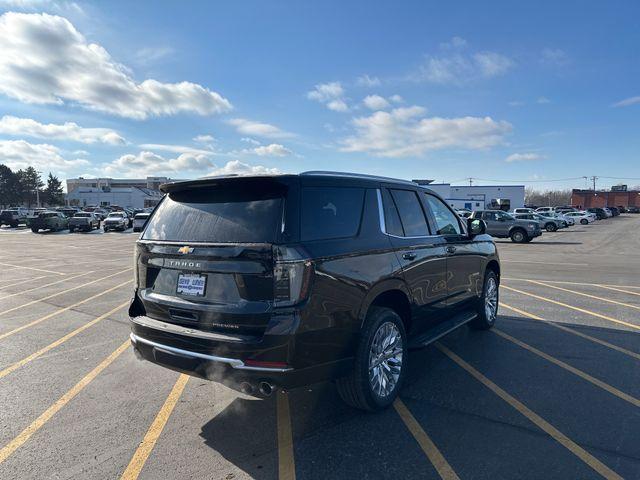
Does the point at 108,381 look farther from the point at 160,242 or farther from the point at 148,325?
the point at 160,242

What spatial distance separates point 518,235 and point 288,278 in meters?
23.7

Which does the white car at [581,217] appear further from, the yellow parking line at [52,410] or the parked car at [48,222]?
the yellow parking line at [52,410]

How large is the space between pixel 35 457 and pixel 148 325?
1126 mm

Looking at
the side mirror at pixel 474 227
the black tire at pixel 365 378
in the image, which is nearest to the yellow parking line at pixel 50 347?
the black tire at pixel 365 378

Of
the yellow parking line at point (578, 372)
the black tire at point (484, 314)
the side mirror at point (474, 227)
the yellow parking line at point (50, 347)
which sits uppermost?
the side mirror at point (474, 227)

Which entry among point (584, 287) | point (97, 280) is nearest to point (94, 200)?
point (97, 280)

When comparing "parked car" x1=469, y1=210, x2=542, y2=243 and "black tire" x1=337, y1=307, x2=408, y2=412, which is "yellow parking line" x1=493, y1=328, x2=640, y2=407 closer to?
"black tire" x1=337, y1=307, x2=408, y2=412

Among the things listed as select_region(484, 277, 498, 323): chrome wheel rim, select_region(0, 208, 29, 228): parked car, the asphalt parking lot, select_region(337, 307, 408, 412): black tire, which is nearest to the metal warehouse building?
select_region(0, 208, 29, 228): parked car

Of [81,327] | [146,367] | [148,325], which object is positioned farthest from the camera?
[81,327]

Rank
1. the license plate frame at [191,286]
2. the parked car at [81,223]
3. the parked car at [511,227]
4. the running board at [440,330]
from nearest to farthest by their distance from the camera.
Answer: the license plate frame at [191,286], the running board at [440,330], the parked car at [511,227], the parked car at [81,223]

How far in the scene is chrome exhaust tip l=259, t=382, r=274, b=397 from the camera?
9.27 feet

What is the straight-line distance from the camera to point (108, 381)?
425 centimetres

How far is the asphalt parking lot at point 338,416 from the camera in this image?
2.83 metres

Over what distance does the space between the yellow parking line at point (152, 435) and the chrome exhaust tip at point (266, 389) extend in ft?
3.10
